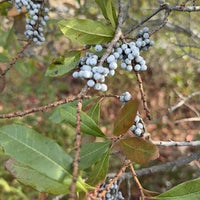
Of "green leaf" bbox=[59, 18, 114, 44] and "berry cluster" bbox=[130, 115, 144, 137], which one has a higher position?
"green leaf" bbox=[59, 18, 114, 44]

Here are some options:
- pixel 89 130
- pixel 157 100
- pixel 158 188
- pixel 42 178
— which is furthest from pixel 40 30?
pixel 157 100

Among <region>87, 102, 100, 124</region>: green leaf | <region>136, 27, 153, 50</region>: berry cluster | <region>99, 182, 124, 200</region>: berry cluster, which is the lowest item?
<region>99, 182, 124, 200</region>: berry cluster

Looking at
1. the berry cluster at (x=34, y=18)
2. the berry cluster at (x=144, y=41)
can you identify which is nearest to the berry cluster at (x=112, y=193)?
the berry cluster at (x=144, y=41)

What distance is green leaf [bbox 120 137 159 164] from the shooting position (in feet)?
3.21

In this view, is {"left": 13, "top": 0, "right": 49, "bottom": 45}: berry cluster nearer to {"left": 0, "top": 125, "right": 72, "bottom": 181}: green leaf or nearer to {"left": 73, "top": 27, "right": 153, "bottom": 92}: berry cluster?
{"left": 73, "top": 27, "right": 153, "bottom": 92}: berry cluster

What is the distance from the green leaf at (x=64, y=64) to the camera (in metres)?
1.21

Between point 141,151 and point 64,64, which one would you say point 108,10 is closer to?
point 64,64

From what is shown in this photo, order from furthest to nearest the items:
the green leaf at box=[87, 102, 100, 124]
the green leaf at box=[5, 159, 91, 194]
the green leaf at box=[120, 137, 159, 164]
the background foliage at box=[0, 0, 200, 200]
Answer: the background foliage at box=[0, 0, 200, 200], the green leaf at box=[87, 102, 100, 124], the green leaf at box=[120, 137, 159, 164], the green leaf at box=[5, 159, 91, 194]

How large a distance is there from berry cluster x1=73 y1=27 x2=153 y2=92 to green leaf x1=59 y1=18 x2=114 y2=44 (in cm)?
3

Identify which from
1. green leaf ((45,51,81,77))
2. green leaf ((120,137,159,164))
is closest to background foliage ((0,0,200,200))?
green leaf ((45,51,81,77))

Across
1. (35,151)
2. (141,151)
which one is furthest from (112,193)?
(35,151)

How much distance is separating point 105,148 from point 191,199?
0.26 metres

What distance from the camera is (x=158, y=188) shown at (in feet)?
12.7

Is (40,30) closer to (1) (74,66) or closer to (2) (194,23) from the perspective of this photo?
(1) (74,66)
